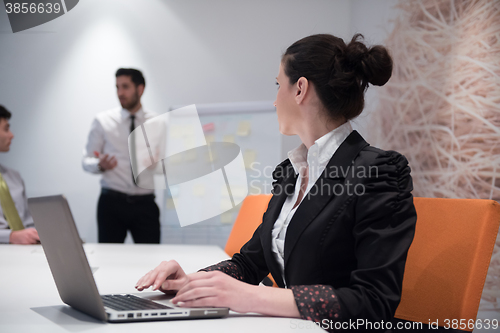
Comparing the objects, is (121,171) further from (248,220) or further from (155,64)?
(248,220)

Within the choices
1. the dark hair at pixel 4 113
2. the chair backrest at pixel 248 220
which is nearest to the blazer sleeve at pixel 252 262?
the chair backrest at pixel 248 220

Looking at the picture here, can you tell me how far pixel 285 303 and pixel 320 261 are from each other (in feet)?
0.69

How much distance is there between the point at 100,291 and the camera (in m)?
1.05

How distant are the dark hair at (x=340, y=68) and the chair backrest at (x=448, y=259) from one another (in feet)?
1.08

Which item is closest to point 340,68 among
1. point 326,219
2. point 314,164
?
point 314,164

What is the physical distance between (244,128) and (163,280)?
311cm

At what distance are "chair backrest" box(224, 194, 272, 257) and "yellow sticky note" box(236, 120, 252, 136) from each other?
1652mm

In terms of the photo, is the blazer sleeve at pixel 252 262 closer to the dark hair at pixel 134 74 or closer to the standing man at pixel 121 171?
the standing man at pixel 121 171

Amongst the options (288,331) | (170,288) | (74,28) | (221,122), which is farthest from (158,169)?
(288,331)

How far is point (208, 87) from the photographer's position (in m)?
4.11

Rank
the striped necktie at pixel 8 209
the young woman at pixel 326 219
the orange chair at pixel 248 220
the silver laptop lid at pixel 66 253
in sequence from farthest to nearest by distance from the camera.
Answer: the striped necktie at pixel 8 209 → the orange chair at pixel 248 220 → the young woman at pixel 326 219 → the silver laptop lid at pixel 66 253

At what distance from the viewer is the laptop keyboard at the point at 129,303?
0.71m

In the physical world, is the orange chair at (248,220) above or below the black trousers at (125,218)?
above

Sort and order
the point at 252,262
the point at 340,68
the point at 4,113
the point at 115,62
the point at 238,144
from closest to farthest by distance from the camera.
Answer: the point at 340,68 < the point at 252,262 < the point at 4,113 < the point at 238,144 < the point at 115,62
